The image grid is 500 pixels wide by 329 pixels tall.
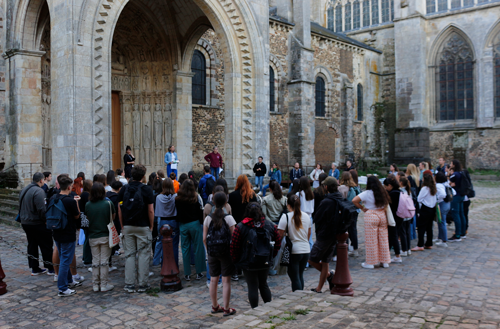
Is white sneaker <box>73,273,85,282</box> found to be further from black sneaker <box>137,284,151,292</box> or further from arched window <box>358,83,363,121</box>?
arched window <box>358,83,363,121</box>

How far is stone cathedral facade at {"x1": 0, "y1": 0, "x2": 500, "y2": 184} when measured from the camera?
10109 mm

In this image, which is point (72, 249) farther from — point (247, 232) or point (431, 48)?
point (431, 48)

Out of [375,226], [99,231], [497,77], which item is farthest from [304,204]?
[497,77]

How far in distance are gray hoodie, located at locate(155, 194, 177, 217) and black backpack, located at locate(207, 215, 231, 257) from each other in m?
1.69

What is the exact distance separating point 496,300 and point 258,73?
409 inches

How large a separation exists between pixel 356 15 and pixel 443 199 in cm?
2896

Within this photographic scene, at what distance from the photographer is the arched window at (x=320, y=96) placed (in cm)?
2808

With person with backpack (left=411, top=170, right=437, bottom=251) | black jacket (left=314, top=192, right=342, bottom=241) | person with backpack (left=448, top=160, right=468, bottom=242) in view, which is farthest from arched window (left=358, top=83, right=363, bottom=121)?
black jacket (left=314, top=192, right=342, bottom=241)

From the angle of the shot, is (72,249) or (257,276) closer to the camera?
(257,276)

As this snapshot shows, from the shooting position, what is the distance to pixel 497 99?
2675 centimetres

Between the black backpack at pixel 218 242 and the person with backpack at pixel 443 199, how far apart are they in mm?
5609

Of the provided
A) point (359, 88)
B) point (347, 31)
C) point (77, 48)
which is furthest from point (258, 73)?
point (347, 31)

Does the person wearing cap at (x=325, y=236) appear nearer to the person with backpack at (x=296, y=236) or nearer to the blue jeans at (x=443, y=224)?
the person with backpack at (x=296, y=236)

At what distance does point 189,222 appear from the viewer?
6035 millimetres
